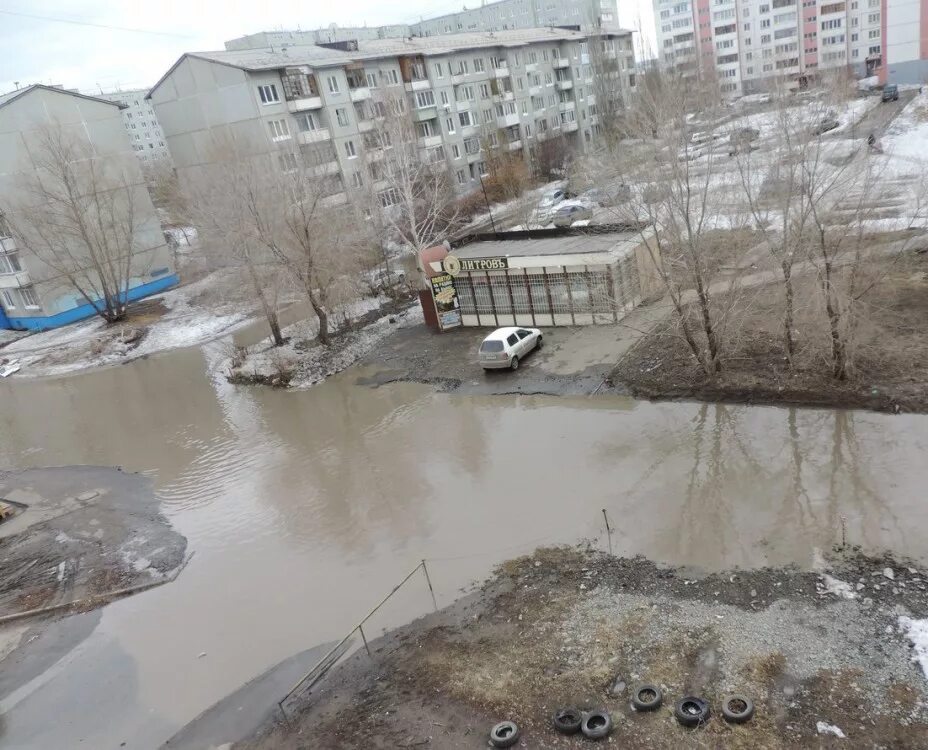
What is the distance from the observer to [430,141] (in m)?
49.2

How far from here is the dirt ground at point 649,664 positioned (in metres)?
7.93

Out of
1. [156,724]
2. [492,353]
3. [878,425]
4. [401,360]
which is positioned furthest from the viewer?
[401,360]

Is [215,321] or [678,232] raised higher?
[678,232]

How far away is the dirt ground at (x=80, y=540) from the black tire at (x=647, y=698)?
10513 millimetres

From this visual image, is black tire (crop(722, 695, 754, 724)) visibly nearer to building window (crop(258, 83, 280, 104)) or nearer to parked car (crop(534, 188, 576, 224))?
parked car (crop(534, 188, 576, 224))

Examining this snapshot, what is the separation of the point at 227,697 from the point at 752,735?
7.85 meters

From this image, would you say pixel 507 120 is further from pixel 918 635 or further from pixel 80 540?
pixel 918 635

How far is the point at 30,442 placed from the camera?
24406 millimetres

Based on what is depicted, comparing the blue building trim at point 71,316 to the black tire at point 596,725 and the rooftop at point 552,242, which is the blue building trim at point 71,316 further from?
the black tire at point 596,725

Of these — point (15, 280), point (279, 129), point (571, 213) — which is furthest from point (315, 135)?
point (15, 280)

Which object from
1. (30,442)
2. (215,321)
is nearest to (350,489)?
(30,442)

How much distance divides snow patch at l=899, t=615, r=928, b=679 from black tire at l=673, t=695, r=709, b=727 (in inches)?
108

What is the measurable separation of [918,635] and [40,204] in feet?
136

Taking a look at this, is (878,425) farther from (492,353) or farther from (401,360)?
(401,360)
